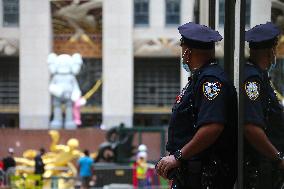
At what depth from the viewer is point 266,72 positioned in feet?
9.33

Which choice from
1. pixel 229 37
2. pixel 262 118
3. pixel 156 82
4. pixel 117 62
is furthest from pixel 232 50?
pixel 156 82

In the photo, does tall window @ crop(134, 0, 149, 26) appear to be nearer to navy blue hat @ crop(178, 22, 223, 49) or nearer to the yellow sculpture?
the yellow sculpture

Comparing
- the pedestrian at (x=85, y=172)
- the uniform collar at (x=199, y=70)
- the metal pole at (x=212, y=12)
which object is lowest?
the pedestrian at (x=85, y=172)

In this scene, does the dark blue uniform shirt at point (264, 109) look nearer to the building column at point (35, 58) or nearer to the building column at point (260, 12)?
the building column at point (260, 12)

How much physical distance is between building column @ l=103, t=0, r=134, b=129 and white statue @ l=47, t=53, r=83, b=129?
5947 millimetres

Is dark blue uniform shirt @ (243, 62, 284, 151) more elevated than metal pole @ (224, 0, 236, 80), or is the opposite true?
metal pole @ (224, 0, 236, 80)

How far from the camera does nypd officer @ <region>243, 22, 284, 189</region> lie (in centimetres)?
277

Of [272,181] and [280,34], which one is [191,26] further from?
[272,181]

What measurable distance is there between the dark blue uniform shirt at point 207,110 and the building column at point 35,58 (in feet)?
102

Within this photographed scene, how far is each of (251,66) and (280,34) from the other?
20 centimetres

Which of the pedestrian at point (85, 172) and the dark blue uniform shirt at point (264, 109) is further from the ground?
the dark blue uniform shirt at point (264, 109)

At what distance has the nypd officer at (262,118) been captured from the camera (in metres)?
2.77

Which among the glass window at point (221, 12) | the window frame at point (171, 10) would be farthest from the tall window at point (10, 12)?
the glass window at point (221, 12)

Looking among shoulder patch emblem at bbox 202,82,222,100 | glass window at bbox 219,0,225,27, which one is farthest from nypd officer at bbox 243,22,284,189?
glass window at bbox 219,0,225,27
